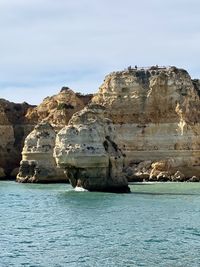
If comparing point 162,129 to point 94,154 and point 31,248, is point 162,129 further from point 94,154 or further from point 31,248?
point 31,248

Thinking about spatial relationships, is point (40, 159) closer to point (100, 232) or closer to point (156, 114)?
point (156, 114)

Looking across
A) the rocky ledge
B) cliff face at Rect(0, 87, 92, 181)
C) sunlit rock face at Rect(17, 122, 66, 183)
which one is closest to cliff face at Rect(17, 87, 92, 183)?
sunlit rock face at Rect(17, 122, 66, 183)

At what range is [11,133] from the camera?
289 ft

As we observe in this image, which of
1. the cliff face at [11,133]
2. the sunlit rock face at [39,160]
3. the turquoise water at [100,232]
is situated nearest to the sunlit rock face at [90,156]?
the turquoise water at [100,232]

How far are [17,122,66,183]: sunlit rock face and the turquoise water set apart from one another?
25037 millimetres

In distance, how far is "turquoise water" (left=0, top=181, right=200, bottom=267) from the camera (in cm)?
2084

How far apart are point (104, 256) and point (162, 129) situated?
5616 centimetres

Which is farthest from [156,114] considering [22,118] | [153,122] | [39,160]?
[22,118]

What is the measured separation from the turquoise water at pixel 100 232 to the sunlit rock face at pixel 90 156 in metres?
5.81

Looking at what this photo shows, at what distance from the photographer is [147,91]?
78.9m

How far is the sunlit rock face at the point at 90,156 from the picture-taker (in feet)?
158

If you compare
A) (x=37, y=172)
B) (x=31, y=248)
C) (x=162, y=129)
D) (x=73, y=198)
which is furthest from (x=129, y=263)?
(x=162, y=129)

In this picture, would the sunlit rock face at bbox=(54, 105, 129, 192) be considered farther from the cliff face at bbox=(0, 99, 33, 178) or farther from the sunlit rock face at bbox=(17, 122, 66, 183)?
the cliff face at bbox=(0, 99, 33, 178)

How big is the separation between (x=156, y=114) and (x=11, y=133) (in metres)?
21.7
